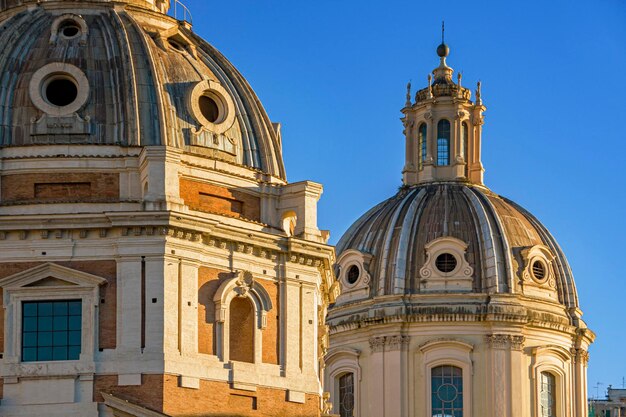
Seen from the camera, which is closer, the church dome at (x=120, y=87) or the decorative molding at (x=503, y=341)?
the church dome at (x=120, y=87)

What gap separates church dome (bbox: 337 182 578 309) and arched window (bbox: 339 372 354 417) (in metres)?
3.86

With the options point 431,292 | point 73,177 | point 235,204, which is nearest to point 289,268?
point 235,204

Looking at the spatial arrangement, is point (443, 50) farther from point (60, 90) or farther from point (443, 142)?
point (60, 90)

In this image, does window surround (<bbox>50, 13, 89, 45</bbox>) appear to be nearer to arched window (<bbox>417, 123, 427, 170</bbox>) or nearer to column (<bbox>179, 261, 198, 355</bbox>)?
column (<bbox>179, 261, 198, 355</bbox>)

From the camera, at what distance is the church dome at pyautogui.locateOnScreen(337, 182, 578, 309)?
100500 mm

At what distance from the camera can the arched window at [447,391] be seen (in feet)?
325

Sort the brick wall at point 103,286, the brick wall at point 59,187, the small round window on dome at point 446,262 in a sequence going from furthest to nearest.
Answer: the small round window on dome at point 446,262, the brick wall at point 59,187, the brick wall at point 103,286

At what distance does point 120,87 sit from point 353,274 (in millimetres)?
33361

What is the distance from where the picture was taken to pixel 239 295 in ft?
228

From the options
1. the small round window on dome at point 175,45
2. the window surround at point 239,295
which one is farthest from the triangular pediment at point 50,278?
the small round window on dome at point 175,45

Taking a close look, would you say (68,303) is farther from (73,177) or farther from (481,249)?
(481,249)

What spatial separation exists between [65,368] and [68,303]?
6.36 ft

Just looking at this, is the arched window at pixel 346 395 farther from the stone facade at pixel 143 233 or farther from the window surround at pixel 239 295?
the window surround at pixel 239 295

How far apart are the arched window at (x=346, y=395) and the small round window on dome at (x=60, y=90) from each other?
34.0m
